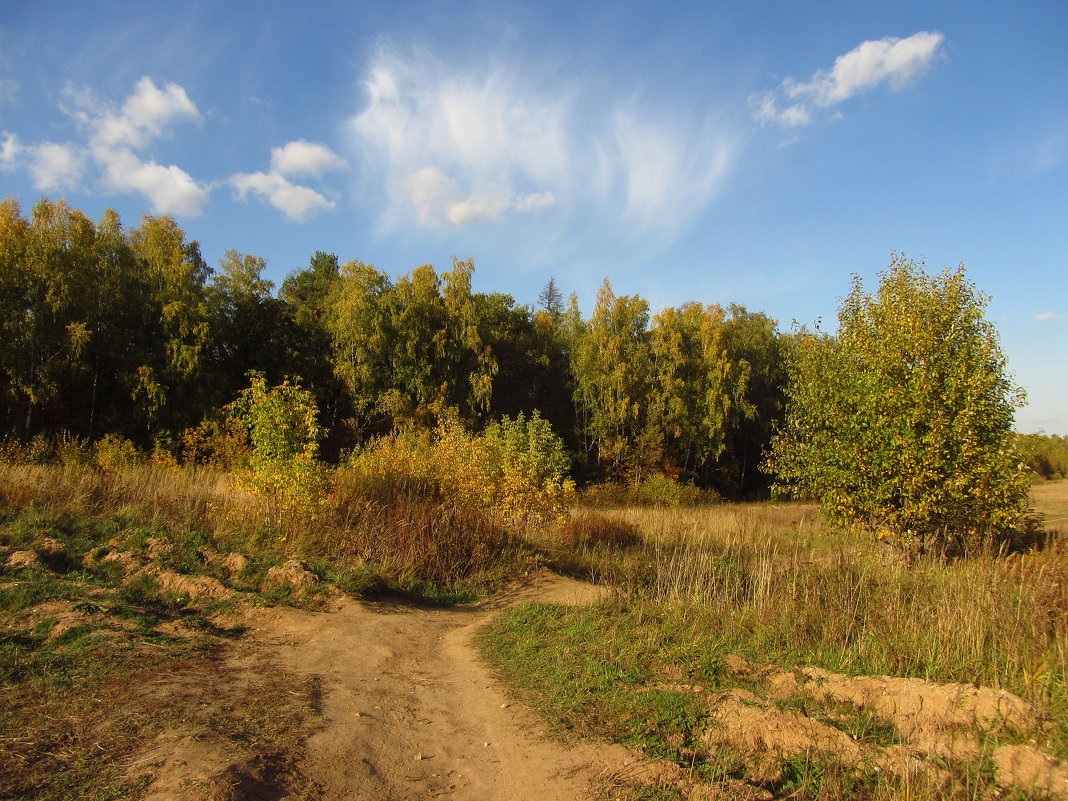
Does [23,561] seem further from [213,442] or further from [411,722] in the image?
[213,442]

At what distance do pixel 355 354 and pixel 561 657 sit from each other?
27.5 metres

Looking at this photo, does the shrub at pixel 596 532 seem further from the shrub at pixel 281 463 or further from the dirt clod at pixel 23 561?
the dirt clod at pixel 23 561

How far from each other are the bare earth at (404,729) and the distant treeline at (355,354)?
1535 centimetres

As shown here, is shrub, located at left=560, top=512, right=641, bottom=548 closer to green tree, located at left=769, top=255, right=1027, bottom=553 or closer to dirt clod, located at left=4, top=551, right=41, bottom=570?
green tree, located at left=769, top=255, right=1027, bottom=553

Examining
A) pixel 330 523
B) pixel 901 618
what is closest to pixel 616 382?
pixel 330 523

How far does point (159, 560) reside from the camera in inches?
342

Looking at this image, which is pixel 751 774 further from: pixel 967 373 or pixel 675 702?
pixel 967 373

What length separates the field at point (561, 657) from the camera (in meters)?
4.08

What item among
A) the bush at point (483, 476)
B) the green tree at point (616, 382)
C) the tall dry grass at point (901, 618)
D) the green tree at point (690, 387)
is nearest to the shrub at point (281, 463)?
the bush at point (483, 476)

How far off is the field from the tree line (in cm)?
799

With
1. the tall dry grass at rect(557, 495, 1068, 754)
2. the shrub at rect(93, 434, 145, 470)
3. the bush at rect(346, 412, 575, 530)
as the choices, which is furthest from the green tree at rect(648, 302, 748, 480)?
the tall dry grass at rect(557, 495, 1068, 754)

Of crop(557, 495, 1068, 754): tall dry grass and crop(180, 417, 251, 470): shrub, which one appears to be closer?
crop(557, 495, 1068, 754): tall dry grass

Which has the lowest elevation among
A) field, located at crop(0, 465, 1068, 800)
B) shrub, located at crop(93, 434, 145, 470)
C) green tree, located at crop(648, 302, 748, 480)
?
field, located at crop(0, 465, 1068, 800)

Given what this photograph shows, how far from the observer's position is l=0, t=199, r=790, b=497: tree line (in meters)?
24.5
